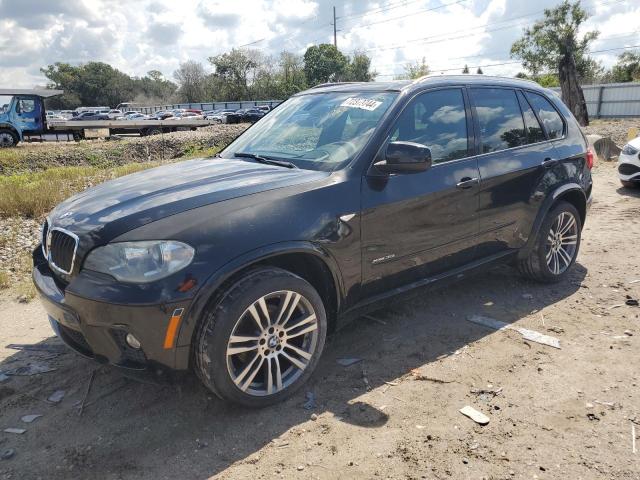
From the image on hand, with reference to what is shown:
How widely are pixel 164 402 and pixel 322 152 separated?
189cm

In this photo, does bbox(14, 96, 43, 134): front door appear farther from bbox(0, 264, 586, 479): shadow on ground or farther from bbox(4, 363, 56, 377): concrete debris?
bbox(4, 363, 56, 377): concrete debris

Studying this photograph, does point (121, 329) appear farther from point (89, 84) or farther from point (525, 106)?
point (89, 84)

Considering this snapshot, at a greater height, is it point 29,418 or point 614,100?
point 614,100

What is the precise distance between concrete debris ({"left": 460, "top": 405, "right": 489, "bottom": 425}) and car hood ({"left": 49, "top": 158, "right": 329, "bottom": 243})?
1.65m

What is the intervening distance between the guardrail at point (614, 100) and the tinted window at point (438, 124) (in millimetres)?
34893

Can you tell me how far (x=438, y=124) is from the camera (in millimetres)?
3904

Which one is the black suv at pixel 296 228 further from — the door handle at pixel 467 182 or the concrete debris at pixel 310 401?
the concrete debris at pixel 310 401

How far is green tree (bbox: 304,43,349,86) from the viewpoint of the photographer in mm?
75750

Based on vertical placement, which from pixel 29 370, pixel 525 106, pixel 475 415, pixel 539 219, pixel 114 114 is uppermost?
pixel 114 114

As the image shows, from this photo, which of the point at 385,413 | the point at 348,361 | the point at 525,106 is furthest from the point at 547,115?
the point at 385,413

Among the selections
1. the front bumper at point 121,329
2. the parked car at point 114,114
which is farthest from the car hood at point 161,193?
the parked car at point 114,114

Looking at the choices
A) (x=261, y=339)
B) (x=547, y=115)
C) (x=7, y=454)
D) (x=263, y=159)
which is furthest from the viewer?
(x=547, y=115)

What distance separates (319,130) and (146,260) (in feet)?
5.66

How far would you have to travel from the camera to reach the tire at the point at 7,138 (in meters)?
22.6
